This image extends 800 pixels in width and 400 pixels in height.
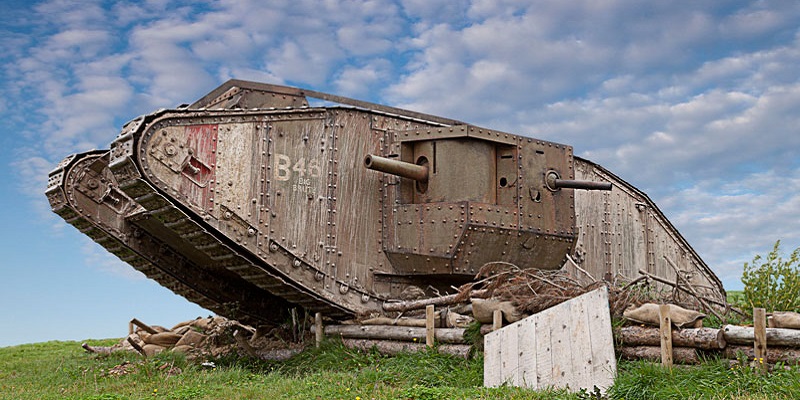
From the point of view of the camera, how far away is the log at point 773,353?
7.20 meters

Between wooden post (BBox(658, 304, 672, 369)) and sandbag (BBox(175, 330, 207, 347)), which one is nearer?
wooden post (BBox(658, 304, 672, 369))

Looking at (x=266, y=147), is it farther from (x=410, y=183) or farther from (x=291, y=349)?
(x=291, y=349)

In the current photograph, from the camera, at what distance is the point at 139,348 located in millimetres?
13805

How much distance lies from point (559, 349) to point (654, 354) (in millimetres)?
946

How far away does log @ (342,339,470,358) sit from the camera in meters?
10.1

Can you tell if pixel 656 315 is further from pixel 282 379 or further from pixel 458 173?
pixel 458 173

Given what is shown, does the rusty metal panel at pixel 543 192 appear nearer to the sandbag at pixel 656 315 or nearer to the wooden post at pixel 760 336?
the sandbag at pixel 656 315

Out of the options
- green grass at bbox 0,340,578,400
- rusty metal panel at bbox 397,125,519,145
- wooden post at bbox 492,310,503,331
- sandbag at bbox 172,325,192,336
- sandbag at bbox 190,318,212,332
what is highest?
rusty metal panel at bbox 397,125,519,145

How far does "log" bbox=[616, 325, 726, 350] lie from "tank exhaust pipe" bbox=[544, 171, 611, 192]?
4.54 meters

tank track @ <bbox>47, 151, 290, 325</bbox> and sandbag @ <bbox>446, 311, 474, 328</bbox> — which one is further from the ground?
tank track @ <bbox>47, 151, 290, 325</bbox>

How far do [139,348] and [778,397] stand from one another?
10.4 m

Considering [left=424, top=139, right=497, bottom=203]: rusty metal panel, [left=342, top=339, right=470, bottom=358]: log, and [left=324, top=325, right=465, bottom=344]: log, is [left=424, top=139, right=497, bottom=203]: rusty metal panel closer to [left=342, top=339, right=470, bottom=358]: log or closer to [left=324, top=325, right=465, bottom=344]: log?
[left=324, top=325, right=465, bottom=344]: log

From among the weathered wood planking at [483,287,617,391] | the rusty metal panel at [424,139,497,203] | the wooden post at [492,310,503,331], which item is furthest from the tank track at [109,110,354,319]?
the weathered wood planking at [483,287,617,391]

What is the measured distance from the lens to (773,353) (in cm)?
734
